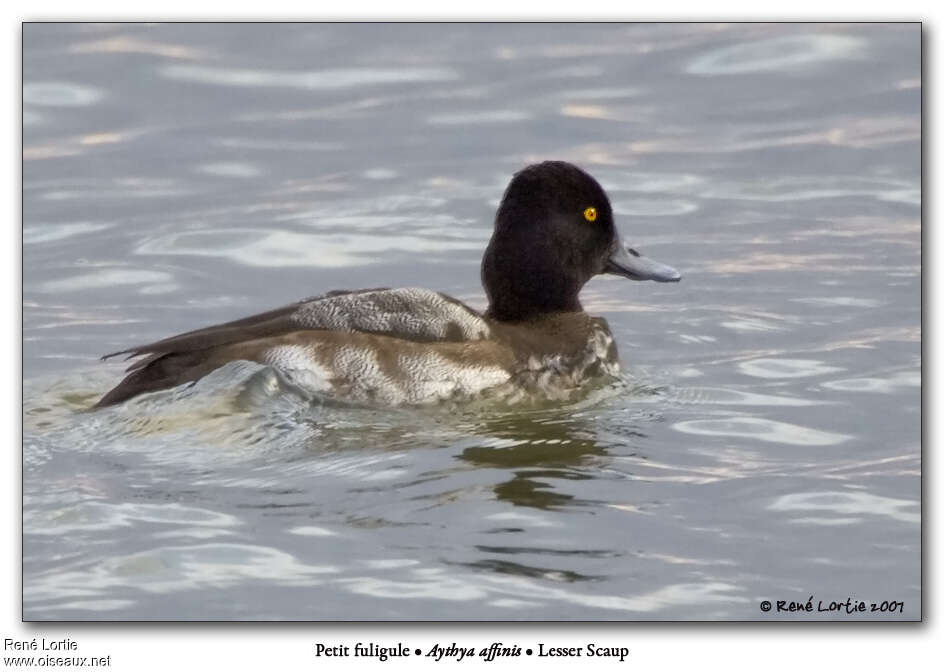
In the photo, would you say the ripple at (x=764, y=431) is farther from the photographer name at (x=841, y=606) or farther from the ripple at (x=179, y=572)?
the ripple at (x=179, y=572)

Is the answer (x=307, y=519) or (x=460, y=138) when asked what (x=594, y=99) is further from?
(x=307, y=519)

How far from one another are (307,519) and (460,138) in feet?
22.3

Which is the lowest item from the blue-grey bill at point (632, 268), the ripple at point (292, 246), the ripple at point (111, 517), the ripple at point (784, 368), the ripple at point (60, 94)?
the ripple at point (111, 517)

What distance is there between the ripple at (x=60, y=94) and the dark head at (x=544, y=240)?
5341 mm

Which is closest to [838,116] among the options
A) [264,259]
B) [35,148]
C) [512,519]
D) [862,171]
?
[862,171]

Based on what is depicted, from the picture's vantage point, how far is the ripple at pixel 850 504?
7402 millimetres

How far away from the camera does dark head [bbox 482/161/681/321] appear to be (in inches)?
362

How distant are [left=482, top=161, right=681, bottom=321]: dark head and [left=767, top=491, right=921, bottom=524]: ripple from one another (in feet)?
6.86

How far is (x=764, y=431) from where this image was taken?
8.52 m

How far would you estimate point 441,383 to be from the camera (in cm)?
847

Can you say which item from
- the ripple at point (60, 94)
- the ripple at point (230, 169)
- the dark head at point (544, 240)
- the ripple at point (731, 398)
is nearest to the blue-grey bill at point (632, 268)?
the dark head at point (544, 240)

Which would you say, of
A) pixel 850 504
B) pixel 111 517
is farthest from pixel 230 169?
pixel 850 504

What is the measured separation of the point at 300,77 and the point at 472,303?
406cm
